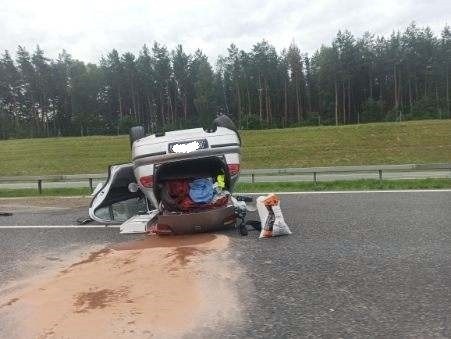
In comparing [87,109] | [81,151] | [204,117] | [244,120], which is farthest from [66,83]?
[81,151]

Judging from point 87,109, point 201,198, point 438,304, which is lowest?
point 438,304

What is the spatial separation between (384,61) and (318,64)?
9601 millimetres

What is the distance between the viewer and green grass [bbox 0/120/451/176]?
99.5 feet

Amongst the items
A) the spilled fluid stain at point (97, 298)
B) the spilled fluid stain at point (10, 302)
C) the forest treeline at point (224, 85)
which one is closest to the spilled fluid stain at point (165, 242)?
the spilled fluid stain at point (97, 298)

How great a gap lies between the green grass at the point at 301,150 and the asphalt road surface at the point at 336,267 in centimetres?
→ 2245

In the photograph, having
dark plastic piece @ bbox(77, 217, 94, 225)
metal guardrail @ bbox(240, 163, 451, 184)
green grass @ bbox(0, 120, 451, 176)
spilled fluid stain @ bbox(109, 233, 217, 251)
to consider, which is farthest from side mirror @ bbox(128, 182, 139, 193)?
green grass @ bbox(0, 120, 451, 176)

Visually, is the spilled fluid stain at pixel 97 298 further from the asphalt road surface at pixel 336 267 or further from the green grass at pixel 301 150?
the green grass at pixel 301 150

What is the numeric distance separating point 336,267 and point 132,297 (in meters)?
1.91

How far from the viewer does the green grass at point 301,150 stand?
99.5 ft

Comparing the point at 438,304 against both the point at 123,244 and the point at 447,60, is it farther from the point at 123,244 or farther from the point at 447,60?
the point at 447,60

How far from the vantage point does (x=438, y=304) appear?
379 centimetres

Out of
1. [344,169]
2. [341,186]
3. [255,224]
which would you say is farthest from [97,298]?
[344,169]

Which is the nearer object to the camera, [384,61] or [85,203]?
[85,203]

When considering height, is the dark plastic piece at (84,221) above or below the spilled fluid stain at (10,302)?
above
